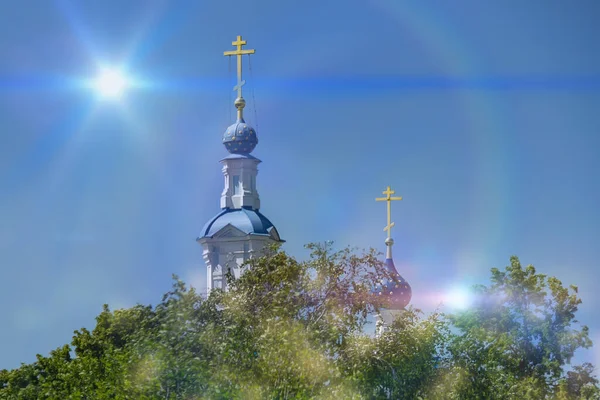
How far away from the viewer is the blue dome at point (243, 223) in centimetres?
8094

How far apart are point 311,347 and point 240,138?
25762 millimetres

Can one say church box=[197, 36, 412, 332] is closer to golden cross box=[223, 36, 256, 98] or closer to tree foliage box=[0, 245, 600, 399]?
golden cross box=[223, 36, 256, 98]

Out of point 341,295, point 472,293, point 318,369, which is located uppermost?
point 472,293

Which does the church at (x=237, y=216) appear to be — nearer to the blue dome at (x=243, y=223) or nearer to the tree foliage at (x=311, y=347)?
the blue dome at (x=243, y=223)

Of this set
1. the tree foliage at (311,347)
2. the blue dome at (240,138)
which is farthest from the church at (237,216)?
the tree foliage at (311,347)

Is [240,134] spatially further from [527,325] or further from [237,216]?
[527,325]

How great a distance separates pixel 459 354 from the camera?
Result: 63938 millimetres

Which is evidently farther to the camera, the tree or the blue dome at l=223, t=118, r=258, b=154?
the blue dome at l=223, t=118, r=258, b=154

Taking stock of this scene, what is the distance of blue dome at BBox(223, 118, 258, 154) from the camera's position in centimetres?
8212

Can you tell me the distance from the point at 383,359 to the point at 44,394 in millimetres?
11941

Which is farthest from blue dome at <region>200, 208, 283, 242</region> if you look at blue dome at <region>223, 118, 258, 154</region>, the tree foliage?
the tree foliage

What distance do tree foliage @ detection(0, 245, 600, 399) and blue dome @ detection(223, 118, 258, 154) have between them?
1543 cm

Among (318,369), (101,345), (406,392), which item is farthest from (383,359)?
(101,345)

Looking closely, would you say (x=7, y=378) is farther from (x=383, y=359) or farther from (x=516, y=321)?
(x=516, y=321)
